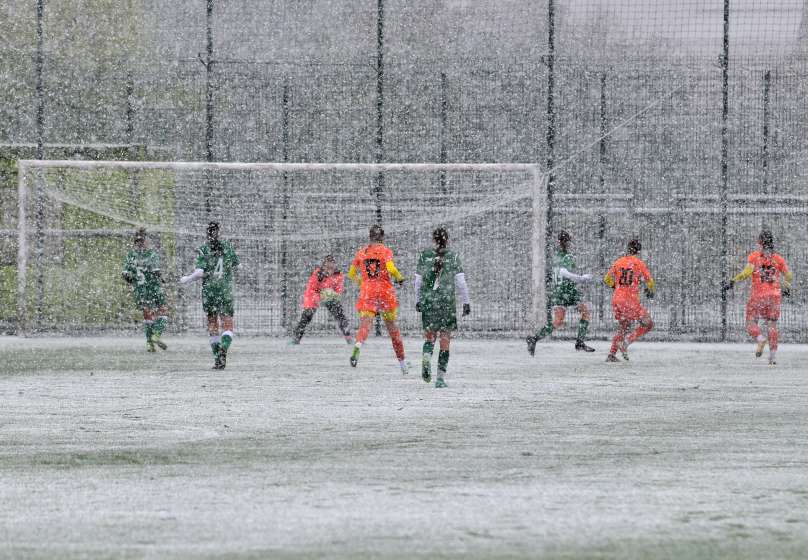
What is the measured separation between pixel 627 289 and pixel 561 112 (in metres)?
6.14

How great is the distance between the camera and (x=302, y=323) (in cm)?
2233

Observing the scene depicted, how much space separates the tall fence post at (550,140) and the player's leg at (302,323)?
174 inches

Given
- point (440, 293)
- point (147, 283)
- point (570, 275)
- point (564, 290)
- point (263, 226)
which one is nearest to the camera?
point (440, 293)

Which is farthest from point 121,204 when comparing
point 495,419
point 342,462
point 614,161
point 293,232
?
point 342,462

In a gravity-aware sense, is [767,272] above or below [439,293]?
above

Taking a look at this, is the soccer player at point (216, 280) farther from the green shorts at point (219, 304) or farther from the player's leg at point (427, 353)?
the player's leg at point (427, 353)

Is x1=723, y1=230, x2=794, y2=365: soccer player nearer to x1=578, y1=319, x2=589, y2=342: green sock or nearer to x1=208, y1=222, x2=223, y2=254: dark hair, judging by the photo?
x1=578, y1=319, x2=589, y2=342: green sock

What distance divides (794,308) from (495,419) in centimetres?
1283

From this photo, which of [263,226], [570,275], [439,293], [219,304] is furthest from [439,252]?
[263,226]

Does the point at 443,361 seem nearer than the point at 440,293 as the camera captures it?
Yes

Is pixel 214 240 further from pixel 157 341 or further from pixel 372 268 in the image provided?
pixel 157 341

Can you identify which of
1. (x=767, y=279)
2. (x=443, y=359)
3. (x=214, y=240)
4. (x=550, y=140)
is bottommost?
(x=443, y=359)

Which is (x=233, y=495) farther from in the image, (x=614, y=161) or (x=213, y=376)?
(x=614, y=161)

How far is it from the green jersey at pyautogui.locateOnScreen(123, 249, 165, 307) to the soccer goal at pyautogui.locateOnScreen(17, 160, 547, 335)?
317 cm
